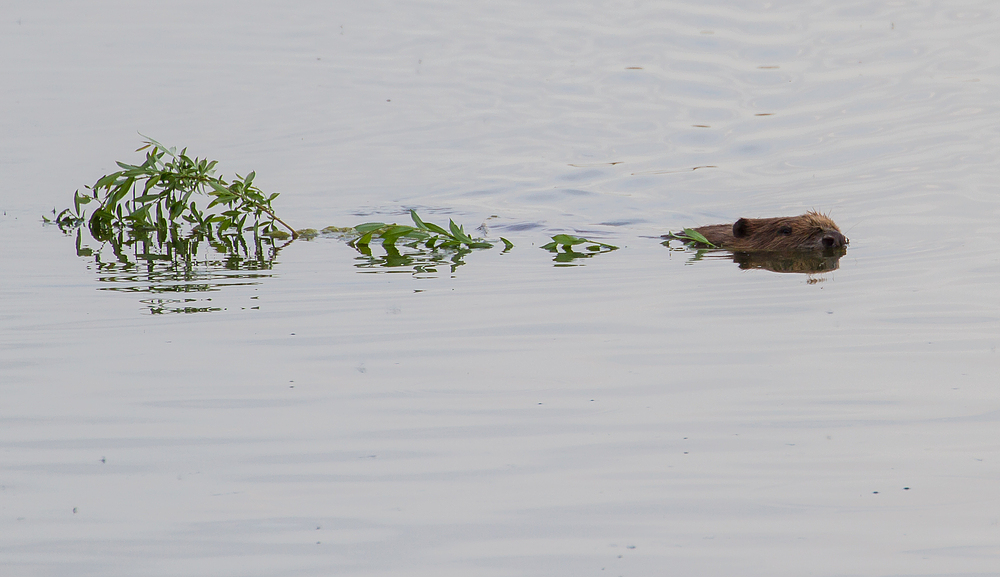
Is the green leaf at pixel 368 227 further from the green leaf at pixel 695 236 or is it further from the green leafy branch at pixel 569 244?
the green leaf at pixel 695 236

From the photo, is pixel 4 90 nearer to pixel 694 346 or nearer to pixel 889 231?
pixel 889 231

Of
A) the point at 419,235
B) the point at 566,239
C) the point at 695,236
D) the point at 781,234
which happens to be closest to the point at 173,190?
the point at 419,235

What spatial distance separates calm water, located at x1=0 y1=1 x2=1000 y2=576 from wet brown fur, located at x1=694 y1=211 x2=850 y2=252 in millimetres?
368

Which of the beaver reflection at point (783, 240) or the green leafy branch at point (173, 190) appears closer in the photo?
the green leafy branch at point (173, 190)

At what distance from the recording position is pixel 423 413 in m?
5.37

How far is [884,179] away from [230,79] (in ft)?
38.5

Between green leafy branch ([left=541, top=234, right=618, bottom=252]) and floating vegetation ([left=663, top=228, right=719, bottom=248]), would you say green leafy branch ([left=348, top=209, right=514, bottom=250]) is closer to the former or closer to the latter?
green leafy branch ([left=541, top=234, right=618, bottom=252])

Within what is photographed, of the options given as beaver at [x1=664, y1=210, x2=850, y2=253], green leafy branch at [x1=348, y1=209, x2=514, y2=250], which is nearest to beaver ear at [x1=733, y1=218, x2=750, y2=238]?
beaver at [x1=664, y1=210, x2=850, y2=253]

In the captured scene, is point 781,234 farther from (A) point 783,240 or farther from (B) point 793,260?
(B) point 793,260

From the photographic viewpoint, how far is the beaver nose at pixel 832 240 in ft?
34.6

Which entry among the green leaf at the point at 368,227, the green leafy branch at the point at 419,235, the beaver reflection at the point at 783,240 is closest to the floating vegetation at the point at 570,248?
the green leafy branch at the point at 419,235

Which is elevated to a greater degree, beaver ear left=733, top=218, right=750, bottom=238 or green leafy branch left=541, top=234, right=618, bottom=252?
beaver ear left=733, top=218, right=750, bottom=238

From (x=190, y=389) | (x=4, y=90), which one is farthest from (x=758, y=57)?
(x=190, y=389)

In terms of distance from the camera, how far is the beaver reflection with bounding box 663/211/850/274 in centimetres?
1053
